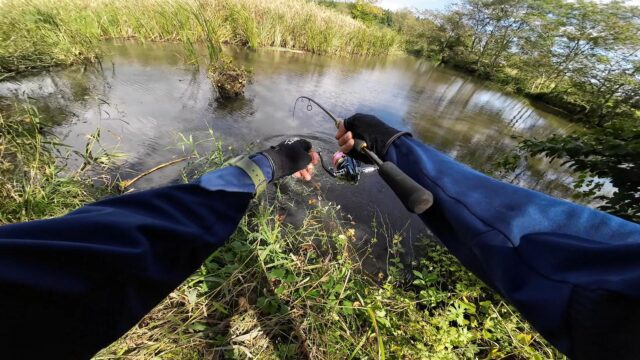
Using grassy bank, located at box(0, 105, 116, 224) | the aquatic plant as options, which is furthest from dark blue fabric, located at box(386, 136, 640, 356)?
the aquatic plant

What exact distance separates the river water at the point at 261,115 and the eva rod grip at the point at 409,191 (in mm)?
2144

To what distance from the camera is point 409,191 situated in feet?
4.28

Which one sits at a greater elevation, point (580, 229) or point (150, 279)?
point (580, 229)

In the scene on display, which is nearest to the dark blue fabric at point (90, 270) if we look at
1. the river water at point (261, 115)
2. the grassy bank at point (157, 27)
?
the river water at point (261, 115)

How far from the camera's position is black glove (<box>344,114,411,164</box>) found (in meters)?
1.86

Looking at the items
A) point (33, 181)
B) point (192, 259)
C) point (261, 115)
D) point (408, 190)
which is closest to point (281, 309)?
point (192, 259)

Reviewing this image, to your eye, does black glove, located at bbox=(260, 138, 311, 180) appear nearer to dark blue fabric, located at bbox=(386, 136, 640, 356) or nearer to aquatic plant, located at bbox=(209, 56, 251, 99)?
dark blue fabric, located at bbox=(386, 136, 640, 356)

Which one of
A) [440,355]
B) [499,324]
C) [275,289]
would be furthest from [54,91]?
[499,324]

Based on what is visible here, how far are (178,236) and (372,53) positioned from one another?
702 inches

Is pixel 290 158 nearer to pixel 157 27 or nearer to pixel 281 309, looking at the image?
pixel 281 309

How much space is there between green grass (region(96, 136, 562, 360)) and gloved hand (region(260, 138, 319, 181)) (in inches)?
35.0

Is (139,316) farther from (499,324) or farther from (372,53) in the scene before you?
(372,53)

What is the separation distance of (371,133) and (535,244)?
1.25 metres

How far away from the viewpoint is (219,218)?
4.04 ft
